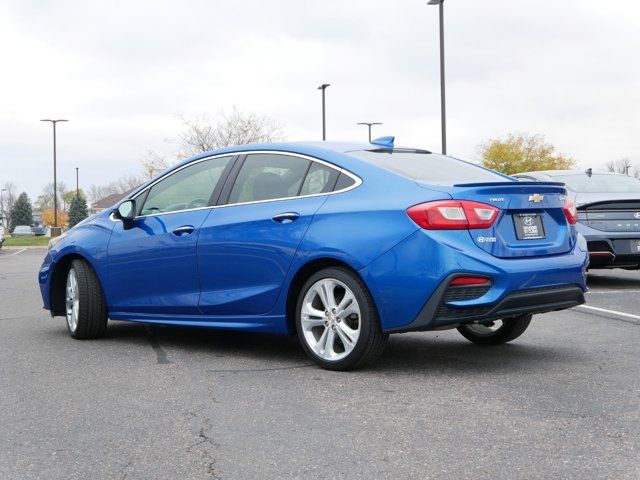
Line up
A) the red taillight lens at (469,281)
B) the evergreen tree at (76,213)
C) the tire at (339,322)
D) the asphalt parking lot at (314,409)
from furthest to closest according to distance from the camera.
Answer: the evergreen tree at (76,213)
the tire at (339,322)
the red taillight lens at (469,281)
the asphalt parking lot at (314,409)

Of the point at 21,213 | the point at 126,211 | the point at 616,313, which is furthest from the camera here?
the point at 21,213

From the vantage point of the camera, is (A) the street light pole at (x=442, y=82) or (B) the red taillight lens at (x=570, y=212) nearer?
(B) the red taillight lens at (x=570, y=212)

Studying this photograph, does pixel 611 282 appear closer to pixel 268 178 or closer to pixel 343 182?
pixel 268 178

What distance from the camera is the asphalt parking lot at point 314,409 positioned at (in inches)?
145

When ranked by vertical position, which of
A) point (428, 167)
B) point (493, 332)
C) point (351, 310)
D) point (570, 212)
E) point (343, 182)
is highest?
point (428, 167)

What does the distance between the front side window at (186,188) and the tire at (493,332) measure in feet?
7.17

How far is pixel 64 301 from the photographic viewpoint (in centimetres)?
781

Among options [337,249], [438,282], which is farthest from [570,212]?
[337,249]

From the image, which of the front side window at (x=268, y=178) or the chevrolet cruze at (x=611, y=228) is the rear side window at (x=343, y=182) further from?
the chevrolet cruze at (x=611, y=228)

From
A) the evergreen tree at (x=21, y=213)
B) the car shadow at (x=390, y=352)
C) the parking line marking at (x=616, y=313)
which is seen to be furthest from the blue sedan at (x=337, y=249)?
the evergreen tree at (x=21, y=213)

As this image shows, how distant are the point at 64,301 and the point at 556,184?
14.2ft

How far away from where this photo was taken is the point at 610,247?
11000 mm

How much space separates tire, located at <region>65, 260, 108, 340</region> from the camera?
7.27 meters

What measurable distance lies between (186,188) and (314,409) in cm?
272
